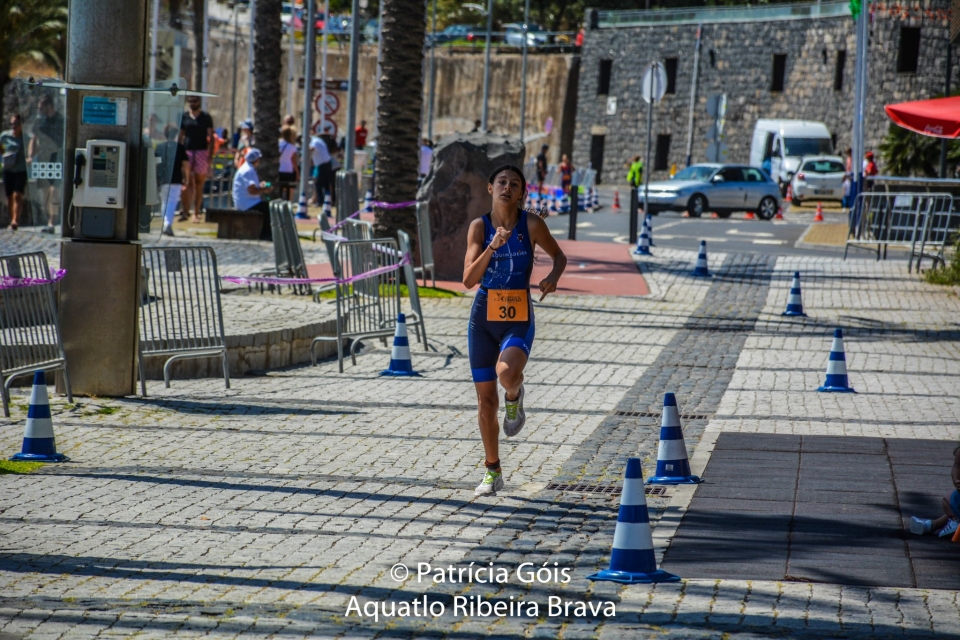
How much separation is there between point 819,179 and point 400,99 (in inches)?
1098

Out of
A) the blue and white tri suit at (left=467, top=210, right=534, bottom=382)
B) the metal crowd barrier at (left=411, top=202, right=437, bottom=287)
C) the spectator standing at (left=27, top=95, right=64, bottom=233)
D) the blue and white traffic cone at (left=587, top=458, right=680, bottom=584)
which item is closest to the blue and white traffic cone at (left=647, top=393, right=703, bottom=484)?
the blue and white tri suit at (left=467, top=210, right=534, bottom=382)

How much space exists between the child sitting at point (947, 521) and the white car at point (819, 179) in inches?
1482

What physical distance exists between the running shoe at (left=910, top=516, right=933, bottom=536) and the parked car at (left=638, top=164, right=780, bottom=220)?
30.9m

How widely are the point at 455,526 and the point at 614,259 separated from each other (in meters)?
15.9

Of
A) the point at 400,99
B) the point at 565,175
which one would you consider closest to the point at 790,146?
the point at 565,175

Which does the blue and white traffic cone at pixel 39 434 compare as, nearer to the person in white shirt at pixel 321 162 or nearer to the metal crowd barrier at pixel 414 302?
the metal crowd barrier at pixel 414 302

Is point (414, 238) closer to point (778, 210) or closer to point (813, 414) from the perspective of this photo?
point (813, 414)

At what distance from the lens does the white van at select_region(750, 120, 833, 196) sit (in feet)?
156

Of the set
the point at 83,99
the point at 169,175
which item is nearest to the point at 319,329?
the point at 169,175

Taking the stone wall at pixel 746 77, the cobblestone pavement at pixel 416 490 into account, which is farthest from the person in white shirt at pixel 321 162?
the stone wall at pixel 746 77

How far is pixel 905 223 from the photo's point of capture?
2075 cm

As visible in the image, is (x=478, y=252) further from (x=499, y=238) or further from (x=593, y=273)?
(x=593, y=273)

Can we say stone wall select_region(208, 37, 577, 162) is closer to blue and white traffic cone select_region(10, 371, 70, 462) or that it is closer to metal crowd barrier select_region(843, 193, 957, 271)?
metal crowd barrier select_region(843, 193, 957, 271)

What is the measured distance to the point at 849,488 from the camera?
7223mm
